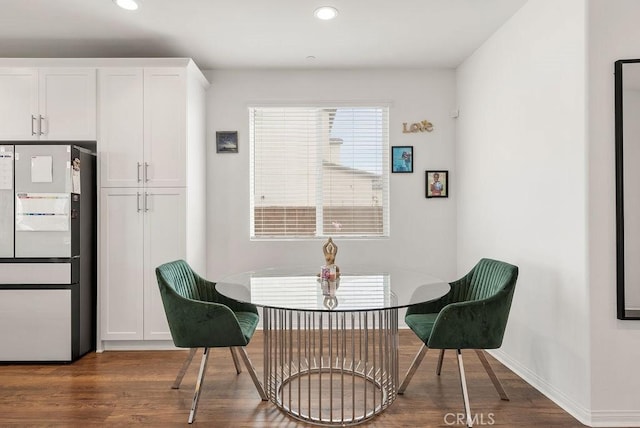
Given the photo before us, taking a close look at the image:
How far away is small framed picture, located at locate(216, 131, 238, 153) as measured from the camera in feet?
12.1

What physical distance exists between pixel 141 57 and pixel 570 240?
363cm

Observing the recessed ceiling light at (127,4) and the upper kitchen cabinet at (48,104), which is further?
the upper kitchen cabinet at (48,104)

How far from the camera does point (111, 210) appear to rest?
308 centimetres

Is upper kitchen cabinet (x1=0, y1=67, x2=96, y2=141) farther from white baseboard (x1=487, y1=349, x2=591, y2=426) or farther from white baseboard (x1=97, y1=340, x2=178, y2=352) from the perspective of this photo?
white baseboard (x1=487, y1=349, x2=591, y2=426)

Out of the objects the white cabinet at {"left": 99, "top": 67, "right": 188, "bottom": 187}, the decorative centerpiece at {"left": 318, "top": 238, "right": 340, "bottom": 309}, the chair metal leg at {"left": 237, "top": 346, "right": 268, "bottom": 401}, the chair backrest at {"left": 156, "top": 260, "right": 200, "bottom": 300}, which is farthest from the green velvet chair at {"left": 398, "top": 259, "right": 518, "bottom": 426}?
the white cabinet at {"left": 99, "top": 67, "right": 188, "bottom": 187}

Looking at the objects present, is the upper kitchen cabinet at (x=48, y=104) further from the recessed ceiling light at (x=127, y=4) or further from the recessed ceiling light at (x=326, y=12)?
the recessed ceiling light at (x=326, y=12)

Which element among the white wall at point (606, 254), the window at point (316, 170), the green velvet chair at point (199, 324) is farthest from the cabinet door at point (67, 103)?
the white wall at point (606, 254)

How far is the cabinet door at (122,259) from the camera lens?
3.07 m

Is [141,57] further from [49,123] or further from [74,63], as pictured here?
[49,123]

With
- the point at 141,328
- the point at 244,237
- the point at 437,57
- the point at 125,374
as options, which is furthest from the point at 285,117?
the point at 125,374

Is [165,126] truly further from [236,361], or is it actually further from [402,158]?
[402,158]

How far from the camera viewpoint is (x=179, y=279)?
2.44 m

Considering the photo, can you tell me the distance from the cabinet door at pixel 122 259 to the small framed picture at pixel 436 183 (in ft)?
8.69

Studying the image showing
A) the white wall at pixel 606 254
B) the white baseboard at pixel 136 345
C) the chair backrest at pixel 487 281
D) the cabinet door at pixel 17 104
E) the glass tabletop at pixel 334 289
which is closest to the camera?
the glass tabletop at pixel 334 289
